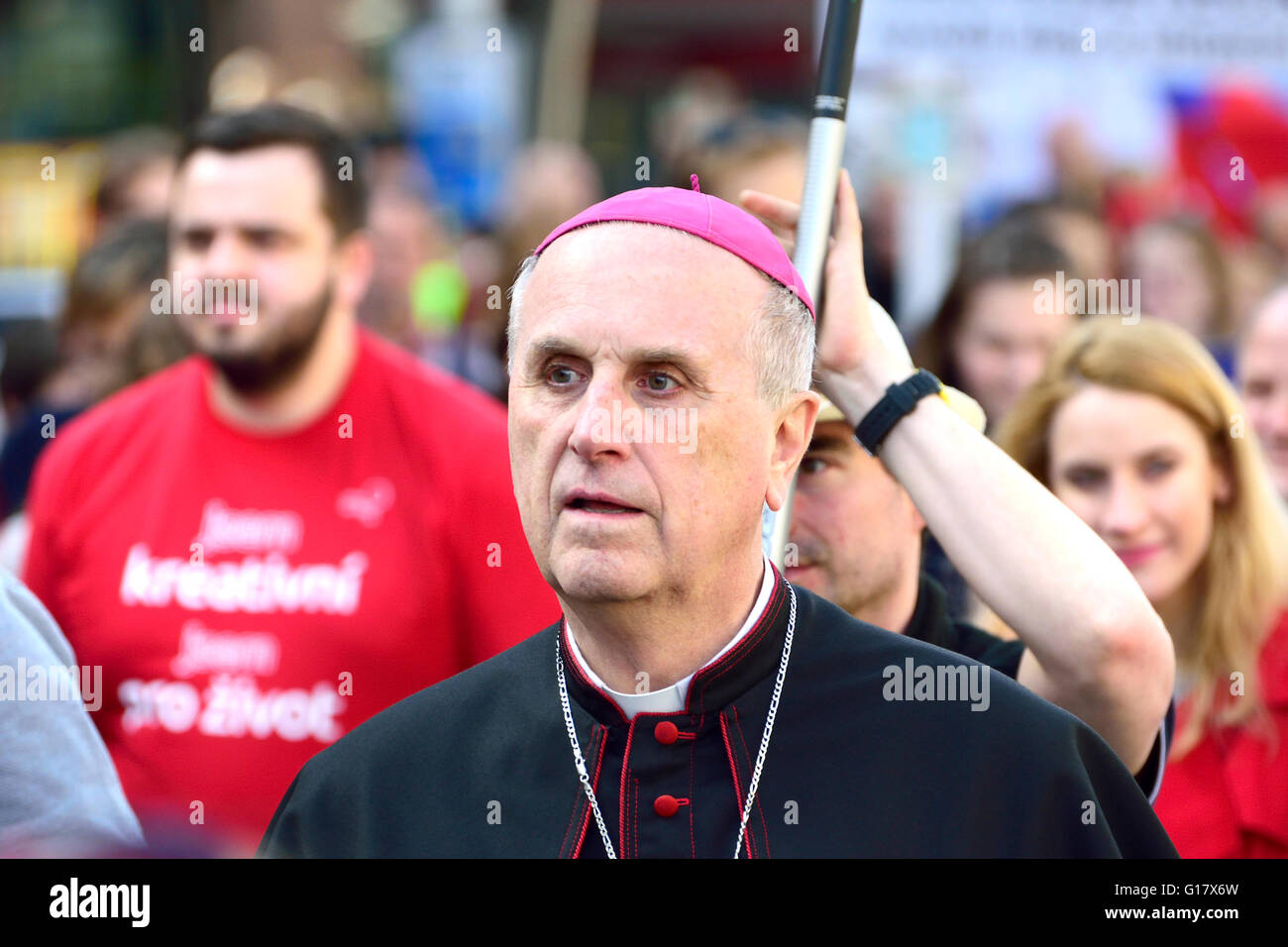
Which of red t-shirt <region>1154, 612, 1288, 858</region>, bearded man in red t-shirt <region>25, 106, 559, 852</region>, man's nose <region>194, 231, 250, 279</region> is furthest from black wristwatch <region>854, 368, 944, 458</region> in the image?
man's nose <region>194, 231, 250, 279</region>

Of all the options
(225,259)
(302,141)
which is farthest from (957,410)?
(302,141)

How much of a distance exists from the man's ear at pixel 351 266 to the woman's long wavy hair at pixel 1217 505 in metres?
2.07

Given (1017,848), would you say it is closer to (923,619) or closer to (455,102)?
(923,619)

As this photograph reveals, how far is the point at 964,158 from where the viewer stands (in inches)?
312

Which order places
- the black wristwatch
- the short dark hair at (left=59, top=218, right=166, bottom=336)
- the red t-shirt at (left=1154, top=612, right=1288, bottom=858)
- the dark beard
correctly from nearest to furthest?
the black wristwatch
the red t-shirt at (left=1154, top=612, right=1288, bottom=858)
the dark beard
the short dark hair at (left=59, top=218, right=166, bottom=336)

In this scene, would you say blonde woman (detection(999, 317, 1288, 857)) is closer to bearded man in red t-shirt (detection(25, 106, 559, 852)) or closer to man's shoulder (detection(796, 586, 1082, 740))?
man's shoulder (detection(796, 586, 1082, 740))

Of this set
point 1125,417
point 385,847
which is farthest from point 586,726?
point 1125,417

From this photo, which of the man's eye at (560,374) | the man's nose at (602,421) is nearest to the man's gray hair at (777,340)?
the man's eye at (560,374)

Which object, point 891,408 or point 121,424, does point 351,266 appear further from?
point 891,408

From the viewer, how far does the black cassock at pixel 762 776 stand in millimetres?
2496

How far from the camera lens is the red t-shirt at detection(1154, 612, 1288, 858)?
3.32 meters

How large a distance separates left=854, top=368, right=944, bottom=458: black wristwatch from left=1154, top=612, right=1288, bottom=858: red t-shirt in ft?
2.94

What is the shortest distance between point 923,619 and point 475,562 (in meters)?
1.38

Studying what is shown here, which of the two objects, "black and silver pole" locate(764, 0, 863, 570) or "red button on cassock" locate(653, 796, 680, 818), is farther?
"black and silver pole" locate(764, 0, 863, 570)
